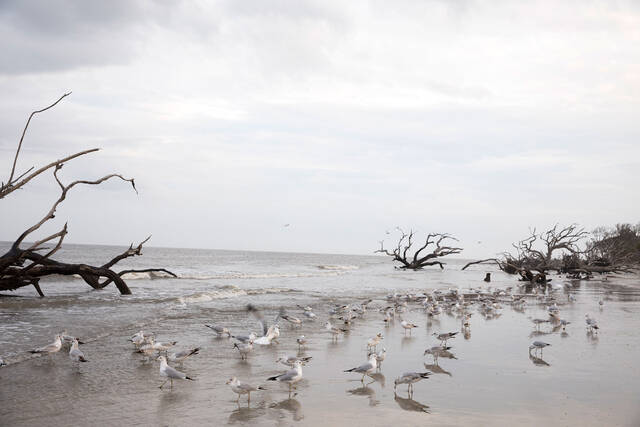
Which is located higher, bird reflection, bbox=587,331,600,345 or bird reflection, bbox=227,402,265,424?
bird reflection, bbox=587,331,600,345

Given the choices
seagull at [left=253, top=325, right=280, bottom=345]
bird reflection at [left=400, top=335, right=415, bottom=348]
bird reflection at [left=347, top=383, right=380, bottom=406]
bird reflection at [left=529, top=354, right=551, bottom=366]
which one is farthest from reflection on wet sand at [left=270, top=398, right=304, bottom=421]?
bird reflection at [left=400, top=335, right=415, bottom=348]

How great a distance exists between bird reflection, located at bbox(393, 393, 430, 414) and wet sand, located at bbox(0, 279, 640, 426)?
0.09 ft

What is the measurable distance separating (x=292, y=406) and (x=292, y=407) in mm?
51

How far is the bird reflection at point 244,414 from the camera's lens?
6457 millimetres

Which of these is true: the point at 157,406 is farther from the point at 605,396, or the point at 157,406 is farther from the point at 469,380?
the point at 605,396

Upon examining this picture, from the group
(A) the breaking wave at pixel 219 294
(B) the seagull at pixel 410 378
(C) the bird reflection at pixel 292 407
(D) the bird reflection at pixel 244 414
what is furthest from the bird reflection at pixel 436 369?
(A) the breaking wave at pixel 219 294

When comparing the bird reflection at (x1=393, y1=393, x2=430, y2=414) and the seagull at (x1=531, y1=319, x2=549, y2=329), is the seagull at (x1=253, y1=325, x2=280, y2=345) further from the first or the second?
the seagull at (x1=531, y1=319, x2=549, y2=329)

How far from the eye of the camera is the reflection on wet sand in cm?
660

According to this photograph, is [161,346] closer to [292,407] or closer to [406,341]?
[292,407]

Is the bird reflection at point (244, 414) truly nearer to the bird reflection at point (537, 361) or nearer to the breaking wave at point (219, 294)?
the bird reflection at point (537, 361)

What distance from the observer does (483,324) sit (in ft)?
49.3

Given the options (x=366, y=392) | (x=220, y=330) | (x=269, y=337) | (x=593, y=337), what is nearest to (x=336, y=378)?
(x=366, y=392)

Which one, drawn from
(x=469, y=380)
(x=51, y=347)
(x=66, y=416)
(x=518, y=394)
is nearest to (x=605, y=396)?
→ (x=518, y=394)

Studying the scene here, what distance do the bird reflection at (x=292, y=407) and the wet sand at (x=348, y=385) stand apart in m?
0.01
